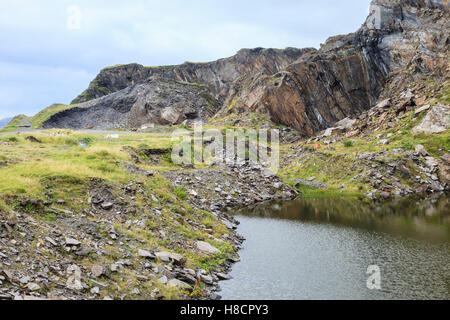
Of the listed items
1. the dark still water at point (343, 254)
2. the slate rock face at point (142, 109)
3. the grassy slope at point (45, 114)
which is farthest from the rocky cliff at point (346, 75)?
the grassy slope at point (45, 114)

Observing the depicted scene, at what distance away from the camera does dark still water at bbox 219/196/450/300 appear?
2728 centimetres

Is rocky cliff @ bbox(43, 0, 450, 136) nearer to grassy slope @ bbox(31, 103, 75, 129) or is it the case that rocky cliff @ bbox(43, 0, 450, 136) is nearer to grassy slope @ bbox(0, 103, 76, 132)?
grassy slope @ bbox(31, 103, 75, 129)

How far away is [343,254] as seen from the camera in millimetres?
36094

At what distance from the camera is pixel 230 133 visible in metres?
109

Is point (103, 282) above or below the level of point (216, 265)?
above

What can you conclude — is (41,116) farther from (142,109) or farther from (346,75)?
(346,75)

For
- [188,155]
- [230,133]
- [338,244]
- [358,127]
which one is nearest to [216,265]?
[338,244]

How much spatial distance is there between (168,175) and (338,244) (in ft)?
114

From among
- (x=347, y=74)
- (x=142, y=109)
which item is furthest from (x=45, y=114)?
(x=347, y=74)

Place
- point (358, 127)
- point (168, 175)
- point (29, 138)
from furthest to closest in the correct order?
point (358, 127) → point (29, 138) → point (168, 175)

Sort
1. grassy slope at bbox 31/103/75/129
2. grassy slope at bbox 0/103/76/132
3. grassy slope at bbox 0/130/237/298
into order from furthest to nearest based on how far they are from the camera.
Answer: grassy slope at bbox 31/103/75/129, grassy slope at bbox 0/103/76/132, grassy slope at bbox 0/130/237/298

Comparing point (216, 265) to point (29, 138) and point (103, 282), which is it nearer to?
point (103, 282)

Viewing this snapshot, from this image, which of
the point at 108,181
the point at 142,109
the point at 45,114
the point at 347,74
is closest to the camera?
the point at 108,181

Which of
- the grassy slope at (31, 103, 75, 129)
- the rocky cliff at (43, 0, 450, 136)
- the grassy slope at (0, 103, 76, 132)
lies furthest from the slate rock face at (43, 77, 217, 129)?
the rocky cliff at (43, 0, 450, 136)
